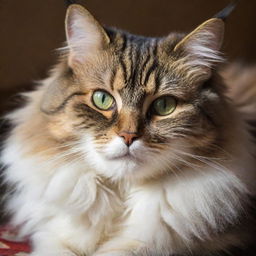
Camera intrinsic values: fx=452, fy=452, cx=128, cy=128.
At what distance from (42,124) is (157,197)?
0.41 m

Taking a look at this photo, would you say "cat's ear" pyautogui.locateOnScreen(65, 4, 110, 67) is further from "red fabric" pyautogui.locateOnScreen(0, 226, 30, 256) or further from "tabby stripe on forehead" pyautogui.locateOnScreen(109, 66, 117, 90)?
"red fabric" pyautogui.locateOnScreen(0, 226, 30, 256)

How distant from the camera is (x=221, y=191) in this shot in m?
1.31

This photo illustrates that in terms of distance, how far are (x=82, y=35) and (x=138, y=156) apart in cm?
39

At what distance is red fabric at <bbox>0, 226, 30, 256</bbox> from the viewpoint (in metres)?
1.33

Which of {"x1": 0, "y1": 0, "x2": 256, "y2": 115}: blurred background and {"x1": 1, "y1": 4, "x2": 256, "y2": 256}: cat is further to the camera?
{"x1": 0, "y1": 0, "x2": 256, "y2": 115}: blurred background

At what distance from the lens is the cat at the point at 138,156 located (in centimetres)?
123

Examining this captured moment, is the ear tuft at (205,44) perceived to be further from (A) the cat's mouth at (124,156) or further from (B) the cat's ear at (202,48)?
(A) the cat's mouth at (124,156)

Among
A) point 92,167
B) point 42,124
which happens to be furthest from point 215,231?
point 42,124

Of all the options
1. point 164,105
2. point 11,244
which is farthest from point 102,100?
point 11,244

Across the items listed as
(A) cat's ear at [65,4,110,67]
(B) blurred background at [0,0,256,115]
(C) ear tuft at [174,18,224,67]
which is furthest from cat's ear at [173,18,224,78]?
(B) blurred background at [0,0,256,115]

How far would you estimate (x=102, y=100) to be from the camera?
1.26 m

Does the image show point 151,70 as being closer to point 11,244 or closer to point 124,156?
point 124,156

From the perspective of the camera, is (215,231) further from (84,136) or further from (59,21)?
(59,21)

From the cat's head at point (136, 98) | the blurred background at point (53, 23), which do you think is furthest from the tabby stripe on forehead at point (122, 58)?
the blurred background at point (53, 23)
